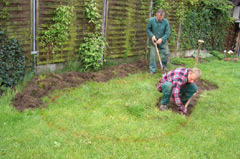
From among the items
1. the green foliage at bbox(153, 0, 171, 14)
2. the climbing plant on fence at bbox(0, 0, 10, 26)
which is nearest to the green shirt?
the green foliage at bbox(153, 0, 171, 14)

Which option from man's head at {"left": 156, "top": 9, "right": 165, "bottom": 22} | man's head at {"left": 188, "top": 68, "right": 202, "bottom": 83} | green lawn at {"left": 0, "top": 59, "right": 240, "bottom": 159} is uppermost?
man's head at {"left": 156, "top": 9, "right": 165, "bottom": 22}

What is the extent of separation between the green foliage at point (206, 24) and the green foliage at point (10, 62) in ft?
25.4

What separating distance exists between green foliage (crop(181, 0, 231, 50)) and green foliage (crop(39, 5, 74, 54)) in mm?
6356

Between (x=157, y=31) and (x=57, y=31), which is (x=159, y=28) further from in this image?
(x=57, y=31)

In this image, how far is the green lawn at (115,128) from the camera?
169 inches

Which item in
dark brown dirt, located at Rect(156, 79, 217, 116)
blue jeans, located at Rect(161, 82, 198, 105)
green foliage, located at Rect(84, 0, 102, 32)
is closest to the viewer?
blue jeans, located at Rect(161, 82, 198, 105)

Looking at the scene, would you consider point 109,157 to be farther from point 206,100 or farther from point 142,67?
point 142,67

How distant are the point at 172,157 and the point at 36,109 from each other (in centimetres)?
271

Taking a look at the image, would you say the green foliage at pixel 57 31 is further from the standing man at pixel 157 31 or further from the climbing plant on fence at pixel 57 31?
the standing man at pixel 157 31

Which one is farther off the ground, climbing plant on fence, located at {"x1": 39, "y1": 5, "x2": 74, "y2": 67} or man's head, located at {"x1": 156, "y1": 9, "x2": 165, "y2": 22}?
man's head, located at {"x1": 156, "y1": 9, "x2": 165, "y2": 22}

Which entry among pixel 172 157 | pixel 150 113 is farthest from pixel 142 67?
pixel 172 157

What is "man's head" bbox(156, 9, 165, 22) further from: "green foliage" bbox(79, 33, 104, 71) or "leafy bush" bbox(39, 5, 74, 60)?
"leafy bush" bbox(39, 5, 74, 60)

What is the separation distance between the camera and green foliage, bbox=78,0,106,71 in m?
7.88

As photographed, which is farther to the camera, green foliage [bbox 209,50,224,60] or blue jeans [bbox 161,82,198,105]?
green foliage [bbox 209,50,224,60]
